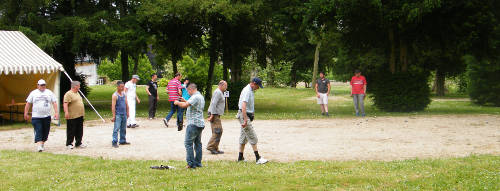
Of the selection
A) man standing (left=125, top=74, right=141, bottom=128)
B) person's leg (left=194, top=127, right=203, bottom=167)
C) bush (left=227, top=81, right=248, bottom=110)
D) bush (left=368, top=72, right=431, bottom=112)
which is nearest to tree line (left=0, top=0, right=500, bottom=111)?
bush (left=368, top=72, right=431, bottom=112)

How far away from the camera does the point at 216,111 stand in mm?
10266

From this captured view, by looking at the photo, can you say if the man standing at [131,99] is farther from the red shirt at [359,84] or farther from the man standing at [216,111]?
the red shirt at [359,84]

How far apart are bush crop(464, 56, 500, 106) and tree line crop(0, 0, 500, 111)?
52mm

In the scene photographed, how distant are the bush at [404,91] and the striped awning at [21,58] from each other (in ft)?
41.4

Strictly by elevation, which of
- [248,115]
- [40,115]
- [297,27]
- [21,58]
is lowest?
[40,115]

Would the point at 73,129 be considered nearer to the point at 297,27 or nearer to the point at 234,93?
the point at 234,93

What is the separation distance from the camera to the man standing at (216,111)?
33.3ft

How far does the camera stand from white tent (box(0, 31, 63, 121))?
17078 mm

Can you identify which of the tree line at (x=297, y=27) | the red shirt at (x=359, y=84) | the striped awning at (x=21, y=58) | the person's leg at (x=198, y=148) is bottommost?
the person's leg at (x=198, y=148)

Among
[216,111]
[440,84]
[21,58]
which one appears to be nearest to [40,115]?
[216,111]

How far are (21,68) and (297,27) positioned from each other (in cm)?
1143

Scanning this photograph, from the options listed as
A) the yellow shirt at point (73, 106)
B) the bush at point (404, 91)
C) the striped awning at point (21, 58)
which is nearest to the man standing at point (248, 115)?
the yellow shirt at point (73, 106)

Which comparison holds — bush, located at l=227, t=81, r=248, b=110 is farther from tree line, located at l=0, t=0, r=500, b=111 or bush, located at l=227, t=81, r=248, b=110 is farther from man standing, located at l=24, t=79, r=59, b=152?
man standing, located at l=24, t=79, r=59, b=152

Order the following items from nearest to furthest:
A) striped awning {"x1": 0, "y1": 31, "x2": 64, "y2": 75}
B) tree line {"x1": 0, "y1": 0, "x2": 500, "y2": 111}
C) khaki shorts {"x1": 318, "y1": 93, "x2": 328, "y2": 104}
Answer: striped awning {"x1": 0, "y1": 31, "x2": 64, "y2": 75}, tree line {"x1": 0, "y1": 0, "x2": 500, "y2": 111}, khaki shorts {"x1": 318, "y1": 93, "x2": 328, "y2": 104}
